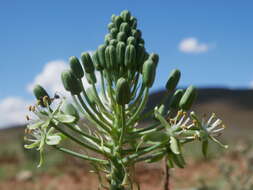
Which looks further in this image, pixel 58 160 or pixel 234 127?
pixel 234 127

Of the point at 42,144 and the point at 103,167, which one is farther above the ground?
the point at 42,144

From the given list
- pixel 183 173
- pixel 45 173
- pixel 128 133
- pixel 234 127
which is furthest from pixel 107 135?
pixel 234 127

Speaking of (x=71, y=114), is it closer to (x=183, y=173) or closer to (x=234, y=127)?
(x=183, y=173)

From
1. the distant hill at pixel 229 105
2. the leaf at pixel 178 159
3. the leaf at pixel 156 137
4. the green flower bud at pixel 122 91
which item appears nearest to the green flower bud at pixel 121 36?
the green flower bud at pixel 122 91

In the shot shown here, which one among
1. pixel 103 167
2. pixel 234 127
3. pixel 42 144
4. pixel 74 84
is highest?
pixel 74 84

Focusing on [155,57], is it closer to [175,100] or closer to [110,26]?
[175,100]

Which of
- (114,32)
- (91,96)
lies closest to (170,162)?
(91,96)

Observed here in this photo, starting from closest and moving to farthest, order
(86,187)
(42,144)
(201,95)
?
(42,144) → (86,187) → (201,95)
